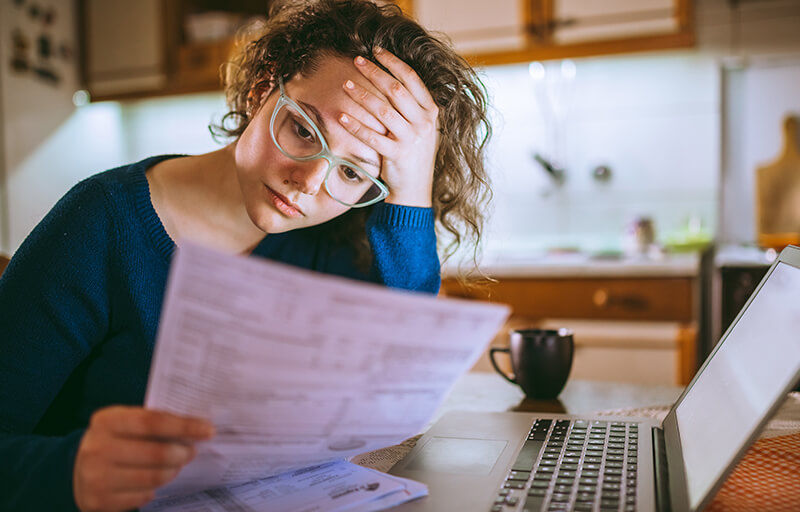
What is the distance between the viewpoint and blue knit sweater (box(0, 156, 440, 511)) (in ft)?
2.31

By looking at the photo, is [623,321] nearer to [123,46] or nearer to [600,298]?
[600,298]

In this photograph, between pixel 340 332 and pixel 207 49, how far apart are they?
2783 mm

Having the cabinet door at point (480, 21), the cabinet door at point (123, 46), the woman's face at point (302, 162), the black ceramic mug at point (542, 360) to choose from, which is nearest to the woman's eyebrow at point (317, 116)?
the woman's face at point (302, 162)

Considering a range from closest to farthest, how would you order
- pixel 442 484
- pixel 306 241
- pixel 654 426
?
pixel 442 484 → pixel 654 426 → pixel 306 241

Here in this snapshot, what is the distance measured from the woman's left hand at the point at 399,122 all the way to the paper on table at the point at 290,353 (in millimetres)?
422

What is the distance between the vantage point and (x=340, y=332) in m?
0.45

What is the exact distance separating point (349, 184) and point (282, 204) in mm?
91

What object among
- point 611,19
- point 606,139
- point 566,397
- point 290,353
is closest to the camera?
point 290,353

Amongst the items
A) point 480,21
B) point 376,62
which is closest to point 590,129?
point 480,21

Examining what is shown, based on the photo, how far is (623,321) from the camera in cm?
222

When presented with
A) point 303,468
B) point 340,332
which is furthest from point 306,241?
point 340,332

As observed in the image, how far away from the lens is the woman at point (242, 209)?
0.69 m

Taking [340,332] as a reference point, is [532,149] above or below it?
above

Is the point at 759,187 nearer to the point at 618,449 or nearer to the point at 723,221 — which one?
the point at 723,221
